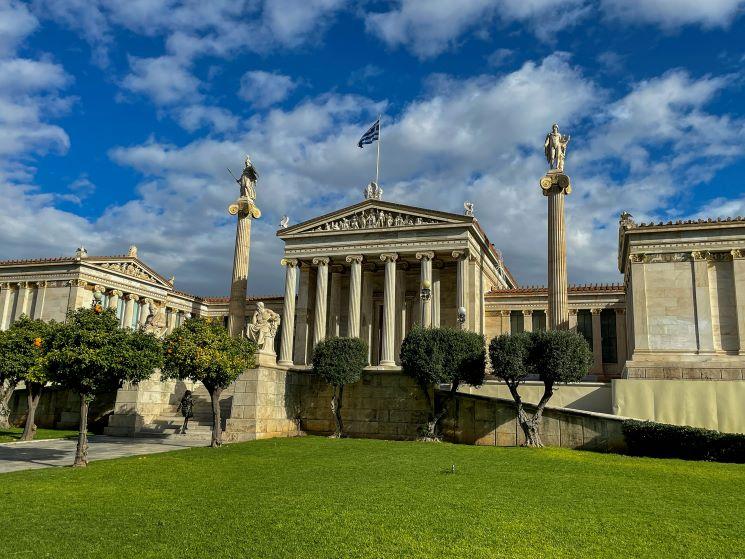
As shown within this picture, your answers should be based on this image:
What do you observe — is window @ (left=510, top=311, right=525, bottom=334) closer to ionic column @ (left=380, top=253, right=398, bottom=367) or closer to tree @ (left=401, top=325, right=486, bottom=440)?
ionic column @ (left=380, top=253, right=398, bottom=367)

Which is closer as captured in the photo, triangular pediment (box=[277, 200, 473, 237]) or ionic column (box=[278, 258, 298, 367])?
triangular pediment (box=[277, 200, 473, 237])

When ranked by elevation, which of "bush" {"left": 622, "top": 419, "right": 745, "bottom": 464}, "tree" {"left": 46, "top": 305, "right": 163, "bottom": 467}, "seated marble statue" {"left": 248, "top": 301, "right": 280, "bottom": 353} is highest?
"seated marble statue" {"left": 248, "top": 301, "right": 280, "bottom": 353}

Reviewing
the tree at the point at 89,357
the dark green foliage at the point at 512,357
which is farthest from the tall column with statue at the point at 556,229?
the tree at the point at 89,357

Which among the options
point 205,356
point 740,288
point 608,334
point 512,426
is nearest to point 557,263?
point 740,288

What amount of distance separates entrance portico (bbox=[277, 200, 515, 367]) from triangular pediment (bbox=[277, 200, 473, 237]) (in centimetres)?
7

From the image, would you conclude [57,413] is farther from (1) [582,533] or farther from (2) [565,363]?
(1) [582,533]

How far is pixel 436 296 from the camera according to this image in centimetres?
4456

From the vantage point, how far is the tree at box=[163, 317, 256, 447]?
24.0 m

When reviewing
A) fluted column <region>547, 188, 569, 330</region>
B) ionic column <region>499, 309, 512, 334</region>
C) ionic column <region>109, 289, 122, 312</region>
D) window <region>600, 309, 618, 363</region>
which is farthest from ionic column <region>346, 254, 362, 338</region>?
ionic column <region>109, 289, 122, 312</region>

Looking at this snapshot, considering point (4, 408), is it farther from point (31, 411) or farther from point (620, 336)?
point (620, 336)

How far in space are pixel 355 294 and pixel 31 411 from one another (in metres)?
21.9

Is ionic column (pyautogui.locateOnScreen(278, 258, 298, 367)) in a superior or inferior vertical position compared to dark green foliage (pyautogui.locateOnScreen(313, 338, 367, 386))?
superior

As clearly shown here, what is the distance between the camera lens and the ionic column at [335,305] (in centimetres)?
4850

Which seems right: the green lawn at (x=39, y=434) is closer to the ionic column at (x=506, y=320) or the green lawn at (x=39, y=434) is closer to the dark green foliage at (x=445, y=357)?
the dark green foliage at (x=445, y=357)
